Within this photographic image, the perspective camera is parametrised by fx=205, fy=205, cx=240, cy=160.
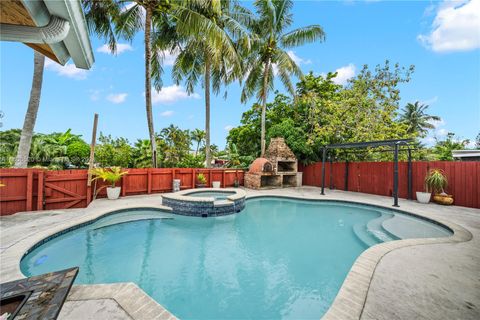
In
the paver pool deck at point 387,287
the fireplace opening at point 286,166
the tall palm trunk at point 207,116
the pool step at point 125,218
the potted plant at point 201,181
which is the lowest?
the pool step at point 125,218

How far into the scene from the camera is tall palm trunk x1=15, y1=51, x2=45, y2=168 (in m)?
7.86

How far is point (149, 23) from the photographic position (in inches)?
398

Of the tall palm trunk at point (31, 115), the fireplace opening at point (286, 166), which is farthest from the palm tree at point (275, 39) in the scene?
the tall palm trunk at point (31, 115)

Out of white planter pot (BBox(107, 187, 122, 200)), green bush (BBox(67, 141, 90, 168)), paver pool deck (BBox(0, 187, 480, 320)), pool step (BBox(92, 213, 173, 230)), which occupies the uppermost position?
green bush (BBox(67, 141, 90, 168))

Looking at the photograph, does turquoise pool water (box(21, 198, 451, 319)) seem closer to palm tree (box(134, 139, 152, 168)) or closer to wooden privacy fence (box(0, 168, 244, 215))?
wooden privacy fence (box(0, 168, 244, 215))

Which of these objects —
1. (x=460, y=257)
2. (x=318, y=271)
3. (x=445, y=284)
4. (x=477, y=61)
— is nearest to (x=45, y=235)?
(x=318, y=271)

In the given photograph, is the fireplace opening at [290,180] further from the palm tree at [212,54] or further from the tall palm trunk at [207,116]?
the palm tree at [212,54]

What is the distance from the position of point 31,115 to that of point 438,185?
1681cm

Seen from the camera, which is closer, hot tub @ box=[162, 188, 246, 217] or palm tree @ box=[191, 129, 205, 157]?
hot tub @ box=[162, 188, 246, 217]

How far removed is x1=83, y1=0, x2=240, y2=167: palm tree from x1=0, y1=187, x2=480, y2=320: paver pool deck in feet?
28.7

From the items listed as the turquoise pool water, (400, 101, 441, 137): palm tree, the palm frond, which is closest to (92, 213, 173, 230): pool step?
the turquoise pool water

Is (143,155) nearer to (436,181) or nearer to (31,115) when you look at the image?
(31,115)

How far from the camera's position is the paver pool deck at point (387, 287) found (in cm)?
228

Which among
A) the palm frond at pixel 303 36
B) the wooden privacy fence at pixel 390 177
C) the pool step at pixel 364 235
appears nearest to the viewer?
the pool step at pixel 364 235
